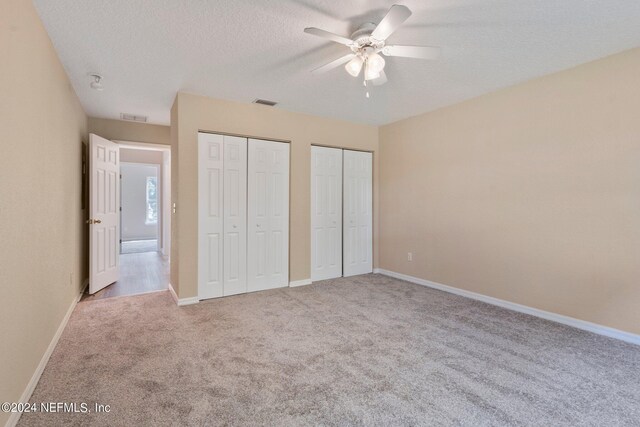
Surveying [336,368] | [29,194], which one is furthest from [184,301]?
[336,368]

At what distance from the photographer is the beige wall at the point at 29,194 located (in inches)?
62.4

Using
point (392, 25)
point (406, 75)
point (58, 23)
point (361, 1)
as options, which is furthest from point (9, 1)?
point (406, 75)

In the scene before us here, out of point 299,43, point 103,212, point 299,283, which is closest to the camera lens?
point 299,43

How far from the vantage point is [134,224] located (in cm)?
965

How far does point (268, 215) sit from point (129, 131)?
262 centimetres

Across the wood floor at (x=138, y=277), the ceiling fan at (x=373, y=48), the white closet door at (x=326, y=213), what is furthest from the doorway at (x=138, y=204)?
the ceiling fan at (x=373, y=48)

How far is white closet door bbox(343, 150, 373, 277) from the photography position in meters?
4.93

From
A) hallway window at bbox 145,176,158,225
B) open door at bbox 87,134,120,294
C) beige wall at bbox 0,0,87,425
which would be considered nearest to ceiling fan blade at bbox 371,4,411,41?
beige wall at bbox 0,0,87,425

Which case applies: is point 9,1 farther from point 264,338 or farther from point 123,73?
point 264,338

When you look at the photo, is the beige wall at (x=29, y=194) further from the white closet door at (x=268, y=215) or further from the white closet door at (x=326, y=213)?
the white closet door at (x=326, y=213)

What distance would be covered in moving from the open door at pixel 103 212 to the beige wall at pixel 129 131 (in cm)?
34

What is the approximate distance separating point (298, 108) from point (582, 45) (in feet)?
9.61

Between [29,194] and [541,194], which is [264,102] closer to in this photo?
[29,194]

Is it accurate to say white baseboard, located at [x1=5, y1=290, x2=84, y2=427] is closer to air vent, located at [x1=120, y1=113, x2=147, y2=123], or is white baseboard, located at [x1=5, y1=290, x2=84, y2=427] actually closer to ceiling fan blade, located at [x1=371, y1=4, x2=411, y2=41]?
air vent, located at [x1=120, y1=113, x2=147, y2=123]
